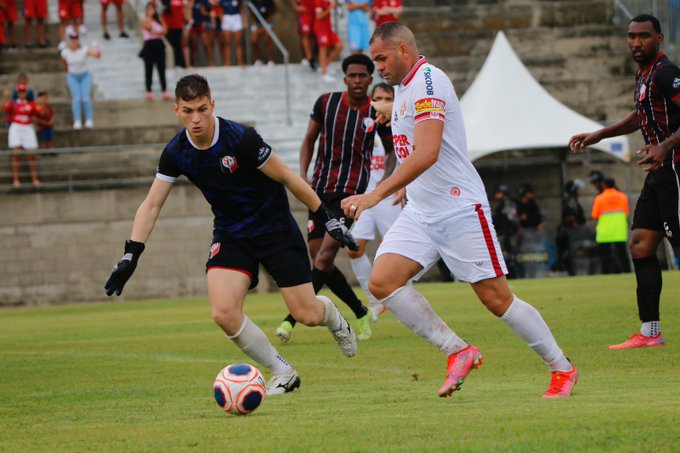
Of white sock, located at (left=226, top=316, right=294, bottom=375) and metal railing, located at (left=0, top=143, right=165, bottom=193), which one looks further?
metal railing, located at (left=0, top=143, right=165, bottom=193)

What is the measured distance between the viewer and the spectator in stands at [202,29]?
31.4m

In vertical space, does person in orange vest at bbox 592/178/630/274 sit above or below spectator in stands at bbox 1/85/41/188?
below

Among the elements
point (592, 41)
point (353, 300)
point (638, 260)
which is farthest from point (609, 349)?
point (592, 41)

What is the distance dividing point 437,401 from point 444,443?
191 cm

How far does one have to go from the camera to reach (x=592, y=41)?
3173 cm

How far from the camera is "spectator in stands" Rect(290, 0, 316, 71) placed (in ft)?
102

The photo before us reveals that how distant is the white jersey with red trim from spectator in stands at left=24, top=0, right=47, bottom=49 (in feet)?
80.6

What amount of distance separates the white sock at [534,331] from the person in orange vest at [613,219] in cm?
1780

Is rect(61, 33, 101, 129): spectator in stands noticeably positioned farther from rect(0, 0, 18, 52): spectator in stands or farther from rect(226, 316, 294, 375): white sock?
rect(226, 316, 294, 375): white sock

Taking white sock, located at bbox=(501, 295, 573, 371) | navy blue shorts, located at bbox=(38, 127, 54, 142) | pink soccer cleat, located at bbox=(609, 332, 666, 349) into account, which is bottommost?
navy blue shorts, located at bbox=(38, 127, 54, 142)

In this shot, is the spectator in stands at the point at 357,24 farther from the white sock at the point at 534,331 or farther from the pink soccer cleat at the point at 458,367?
the white sock at the point at 534,331

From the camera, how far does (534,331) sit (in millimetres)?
8148

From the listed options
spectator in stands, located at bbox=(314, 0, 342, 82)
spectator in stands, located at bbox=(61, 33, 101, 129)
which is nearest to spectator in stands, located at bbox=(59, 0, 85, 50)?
spectator in stands, located at bbox=(61, 33, 101, 129)

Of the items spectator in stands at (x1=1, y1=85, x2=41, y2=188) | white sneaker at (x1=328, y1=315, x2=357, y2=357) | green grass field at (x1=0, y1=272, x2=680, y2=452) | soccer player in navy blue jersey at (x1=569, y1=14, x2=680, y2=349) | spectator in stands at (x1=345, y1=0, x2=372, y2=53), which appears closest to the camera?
green grass field at (x1=0, y1=272, x2=680, y2=452)
